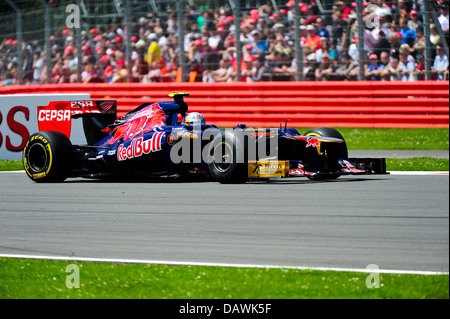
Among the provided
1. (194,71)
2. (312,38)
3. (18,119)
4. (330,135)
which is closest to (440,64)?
(312,38)

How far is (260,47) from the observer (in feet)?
55.0

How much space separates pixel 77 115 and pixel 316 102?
6.55 metres

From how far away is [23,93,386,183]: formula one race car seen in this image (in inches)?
390

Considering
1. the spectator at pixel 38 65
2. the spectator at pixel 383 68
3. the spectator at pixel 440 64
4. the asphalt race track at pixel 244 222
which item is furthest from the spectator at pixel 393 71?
the spectator at pixel 38 65

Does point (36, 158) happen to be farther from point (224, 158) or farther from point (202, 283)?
point (202, 283)

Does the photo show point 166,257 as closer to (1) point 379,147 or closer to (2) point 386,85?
(1) point 379,147

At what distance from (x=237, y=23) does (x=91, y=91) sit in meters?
4.13

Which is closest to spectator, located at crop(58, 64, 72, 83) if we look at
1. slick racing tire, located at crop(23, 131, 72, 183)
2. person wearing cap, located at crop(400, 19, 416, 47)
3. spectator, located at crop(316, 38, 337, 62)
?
spectator, located at crop(316, 38, 337, 62)

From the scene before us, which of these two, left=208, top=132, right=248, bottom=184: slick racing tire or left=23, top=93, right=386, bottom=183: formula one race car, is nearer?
left=208, top=132, right=248, bottom=184: slick racing tire

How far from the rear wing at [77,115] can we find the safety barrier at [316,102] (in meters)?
5.90

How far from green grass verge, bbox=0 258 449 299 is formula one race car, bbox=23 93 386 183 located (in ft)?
13.9

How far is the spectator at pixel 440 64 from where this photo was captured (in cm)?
1523

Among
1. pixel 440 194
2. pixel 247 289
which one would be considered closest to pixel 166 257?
pixel 247 289

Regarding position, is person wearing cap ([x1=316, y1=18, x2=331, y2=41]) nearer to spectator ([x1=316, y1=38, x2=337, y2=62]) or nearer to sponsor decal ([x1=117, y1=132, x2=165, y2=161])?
spectator ([x1=316, y1=38, x2=337, y2=62])
